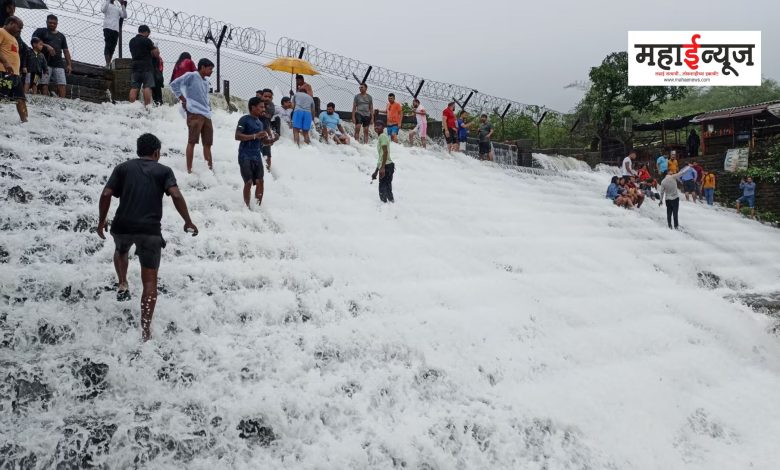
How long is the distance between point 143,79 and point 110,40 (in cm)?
173

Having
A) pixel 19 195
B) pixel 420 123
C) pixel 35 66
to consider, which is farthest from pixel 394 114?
pixel 19 195

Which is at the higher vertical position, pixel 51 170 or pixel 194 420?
pixel 51 170

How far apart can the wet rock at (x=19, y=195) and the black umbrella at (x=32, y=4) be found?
5100 mm

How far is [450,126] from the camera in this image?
1608 cm

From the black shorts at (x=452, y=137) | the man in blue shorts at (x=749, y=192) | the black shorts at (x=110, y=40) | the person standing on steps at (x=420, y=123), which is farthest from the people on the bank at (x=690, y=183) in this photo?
the black shorts at (x=110, y=40)

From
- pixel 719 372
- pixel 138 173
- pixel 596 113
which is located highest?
pixel 596 113

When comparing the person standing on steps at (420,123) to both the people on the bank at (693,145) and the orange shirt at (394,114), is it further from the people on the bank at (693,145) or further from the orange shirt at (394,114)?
the people on the bank at (693,145)

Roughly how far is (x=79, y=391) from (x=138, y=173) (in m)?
1.70

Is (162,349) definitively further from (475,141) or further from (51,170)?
(475,141)

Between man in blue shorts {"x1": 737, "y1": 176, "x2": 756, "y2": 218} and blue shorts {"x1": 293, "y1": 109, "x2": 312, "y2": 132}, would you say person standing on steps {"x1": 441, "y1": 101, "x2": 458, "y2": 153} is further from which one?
man in blue shorts {"x1": 737, "y1": 176, "x2": 756, "y2": 218}

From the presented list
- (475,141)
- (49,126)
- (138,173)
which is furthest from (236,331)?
(475,141)

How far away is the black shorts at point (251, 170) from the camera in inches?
293

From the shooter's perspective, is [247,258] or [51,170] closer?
[247,258]

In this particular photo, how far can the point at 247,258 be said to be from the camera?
6.50 metres
